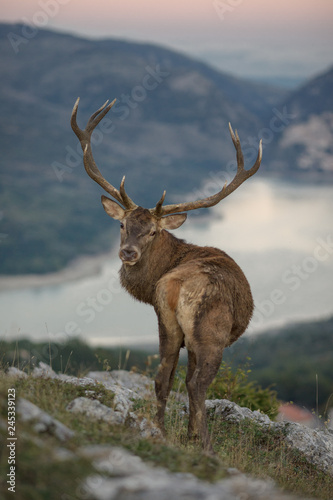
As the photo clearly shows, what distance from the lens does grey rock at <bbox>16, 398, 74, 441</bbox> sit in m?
5.16

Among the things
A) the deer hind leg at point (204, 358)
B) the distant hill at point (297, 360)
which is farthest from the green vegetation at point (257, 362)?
the deer hind leg at point (204, 358)

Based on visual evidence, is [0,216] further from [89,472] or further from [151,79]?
[89,472]

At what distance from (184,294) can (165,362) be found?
90cm

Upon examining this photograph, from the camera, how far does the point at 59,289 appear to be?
9319cm

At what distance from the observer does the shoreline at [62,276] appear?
98.8 meters

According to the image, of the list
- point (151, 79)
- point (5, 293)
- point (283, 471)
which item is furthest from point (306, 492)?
point (151, 79)

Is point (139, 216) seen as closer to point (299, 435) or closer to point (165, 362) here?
point (165, 362)

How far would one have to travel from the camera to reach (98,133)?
11612cm

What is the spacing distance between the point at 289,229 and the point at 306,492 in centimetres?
10536

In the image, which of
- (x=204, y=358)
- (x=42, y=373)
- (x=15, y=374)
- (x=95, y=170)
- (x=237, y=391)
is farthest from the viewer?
(x=237, y=391)

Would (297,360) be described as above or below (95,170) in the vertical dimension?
below

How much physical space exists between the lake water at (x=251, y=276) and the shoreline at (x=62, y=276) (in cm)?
96

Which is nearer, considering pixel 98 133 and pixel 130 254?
pixel 130 254

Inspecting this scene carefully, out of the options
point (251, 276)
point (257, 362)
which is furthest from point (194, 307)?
point (251, 276)
